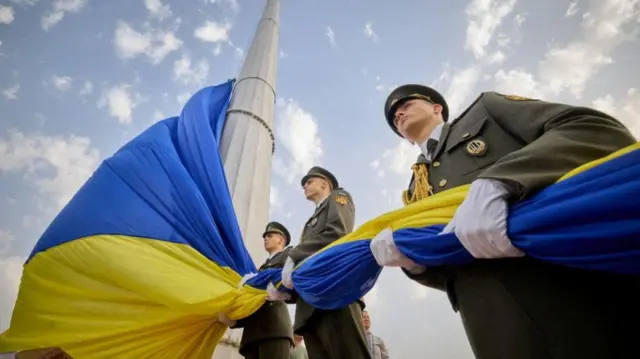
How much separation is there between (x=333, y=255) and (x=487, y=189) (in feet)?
2.94

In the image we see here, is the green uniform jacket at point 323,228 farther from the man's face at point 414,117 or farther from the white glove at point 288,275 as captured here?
the man's face at point 414,117

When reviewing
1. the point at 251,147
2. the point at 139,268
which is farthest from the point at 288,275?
the point at 251,147

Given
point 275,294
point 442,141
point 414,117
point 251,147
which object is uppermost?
point 251,147

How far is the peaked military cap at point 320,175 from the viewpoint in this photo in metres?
3.27

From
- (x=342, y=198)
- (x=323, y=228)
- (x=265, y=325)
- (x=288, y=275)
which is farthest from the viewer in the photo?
(x=342, y=198)

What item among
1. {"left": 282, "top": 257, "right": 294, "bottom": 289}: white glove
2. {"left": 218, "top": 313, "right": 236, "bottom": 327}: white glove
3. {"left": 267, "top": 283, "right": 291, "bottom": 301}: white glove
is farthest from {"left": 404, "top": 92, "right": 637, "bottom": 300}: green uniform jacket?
{"left": 218, "top": 313, "right": 236, "bottom": 327}: white glove

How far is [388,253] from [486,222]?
1.66 feet

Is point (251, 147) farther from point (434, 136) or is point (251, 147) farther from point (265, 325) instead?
point (434, 136)

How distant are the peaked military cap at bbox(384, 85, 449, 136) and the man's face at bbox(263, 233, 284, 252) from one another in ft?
6.33

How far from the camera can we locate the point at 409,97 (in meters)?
1.88

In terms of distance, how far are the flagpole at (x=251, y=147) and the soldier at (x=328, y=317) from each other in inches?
67.7

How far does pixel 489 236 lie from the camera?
1.00 m

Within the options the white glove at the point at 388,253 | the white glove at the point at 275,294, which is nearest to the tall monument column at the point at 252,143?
the white glove at the point at 275,294

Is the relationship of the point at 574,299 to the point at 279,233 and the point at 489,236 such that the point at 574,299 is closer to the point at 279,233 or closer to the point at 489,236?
the point at 489,236
